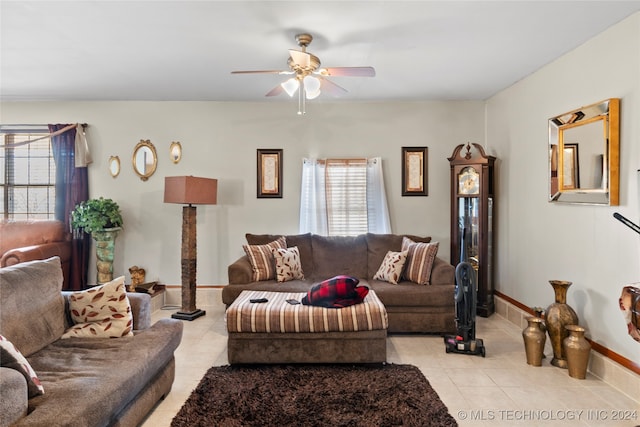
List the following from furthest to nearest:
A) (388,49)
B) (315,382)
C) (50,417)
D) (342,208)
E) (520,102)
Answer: (342,208) → (520,102) → (388,49) → (315,382) → (50,417)

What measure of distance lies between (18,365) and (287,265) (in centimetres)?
A: 271

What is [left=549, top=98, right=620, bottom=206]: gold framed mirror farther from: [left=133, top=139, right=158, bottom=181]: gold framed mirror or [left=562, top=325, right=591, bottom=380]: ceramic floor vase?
[left=133, top=139, right=158, bottom=181]: gold framed mirror

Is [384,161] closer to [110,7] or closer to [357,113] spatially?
[357,113]

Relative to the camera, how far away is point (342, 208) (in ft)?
16.3

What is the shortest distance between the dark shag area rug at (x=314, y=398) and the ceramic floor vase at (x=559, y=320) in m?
1.13

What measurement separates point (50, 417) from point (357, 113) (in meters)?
4.38

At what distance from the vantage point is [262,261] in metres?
4.18

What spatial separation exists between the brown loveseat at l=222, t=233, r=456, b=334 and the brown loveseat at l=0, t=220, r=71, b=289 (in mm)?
2187

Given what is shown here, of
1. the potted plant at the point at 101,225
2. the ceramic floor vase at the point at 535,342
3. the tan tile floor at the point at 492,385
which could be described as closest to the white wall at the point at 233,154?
the potted plant at the point at 101,225

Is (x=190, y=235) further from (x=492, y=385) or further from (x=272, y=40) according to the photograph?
(x=492, y=385)

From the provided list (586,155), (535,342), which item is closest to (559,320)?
(535,342)

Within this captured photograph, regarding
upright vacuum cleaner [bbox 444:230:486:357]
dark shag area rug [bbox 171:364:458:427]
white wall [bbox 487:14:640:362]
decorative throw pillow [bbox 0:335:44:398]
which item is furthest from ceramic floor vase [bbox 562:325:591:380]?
decorative throw pillow [bbox 0:335:44:398]

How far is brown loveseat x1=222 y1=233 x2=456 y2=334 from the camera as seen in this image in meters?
3.76

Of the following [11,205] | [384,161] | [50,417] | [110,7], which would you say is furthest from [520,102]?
[11,205]
